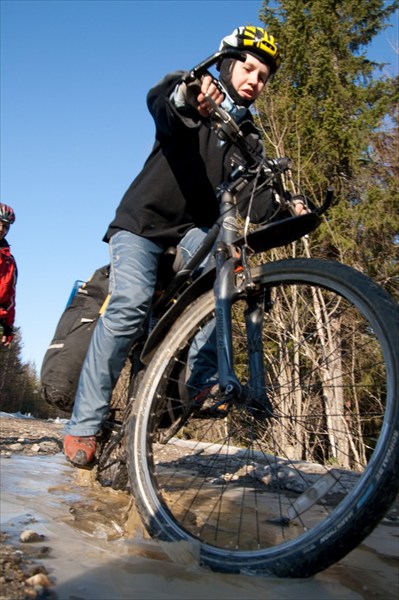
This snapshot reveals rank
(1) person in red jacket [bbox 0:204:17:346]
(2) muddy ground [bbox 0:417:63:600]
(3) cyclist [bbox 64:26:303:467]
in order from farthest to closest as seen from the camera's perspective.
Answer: (1) person in red jacket [bbox 0:204:17:346] → (3) cyclist [bbox 64:26:303:467] → (2) muddy ground [bbox 0:417:63:600]

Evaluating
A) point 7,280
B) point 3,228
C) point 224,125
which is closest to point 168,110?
point 224,125

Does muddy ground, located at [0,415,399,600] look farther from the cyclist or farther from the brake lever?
the brake lever

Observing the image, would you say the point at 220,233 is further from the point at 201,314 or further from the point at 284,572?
the point at 284,572

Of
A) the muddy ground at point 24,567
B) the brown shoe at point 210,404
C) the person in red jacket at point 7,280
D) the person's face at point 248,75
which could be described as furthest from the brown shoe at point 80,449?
the person in red jacket at point 7,280

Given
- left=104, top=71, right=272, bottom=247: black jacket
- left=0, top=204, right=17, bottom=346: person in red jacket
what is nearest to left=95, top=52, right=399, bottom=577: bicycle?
left=104, top=71, right=272, bottom=247: black jacket

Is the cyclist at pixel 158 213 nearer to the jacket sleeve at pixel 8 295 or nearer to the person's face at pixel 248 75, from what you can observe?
the person's face at pixel 248 75

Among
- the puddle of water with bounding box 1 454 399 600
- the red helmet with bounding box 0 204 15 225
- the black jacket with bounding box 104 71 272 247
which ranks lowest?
the puddle of water with bounding box 1 454 399 600

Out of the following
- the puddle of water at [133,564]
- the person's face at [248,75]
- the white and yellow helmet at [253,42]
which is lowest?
the puddle of water at [133,564]

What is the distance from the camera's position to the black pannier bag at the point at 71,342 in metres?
2.56

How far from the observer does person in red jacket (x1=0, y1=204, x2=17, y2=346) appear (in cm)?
666

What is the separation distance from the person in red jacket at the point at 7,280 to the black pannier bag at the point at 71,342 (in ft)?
13.9

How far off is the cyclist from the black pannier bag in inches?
5.0

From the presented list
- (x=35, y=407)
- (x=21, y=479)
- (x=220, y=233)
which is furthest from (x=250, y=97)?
(x=35, y=407)

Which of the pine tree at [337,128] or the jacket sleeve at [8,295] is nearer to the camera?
the jacket sleeve at [8,295]
